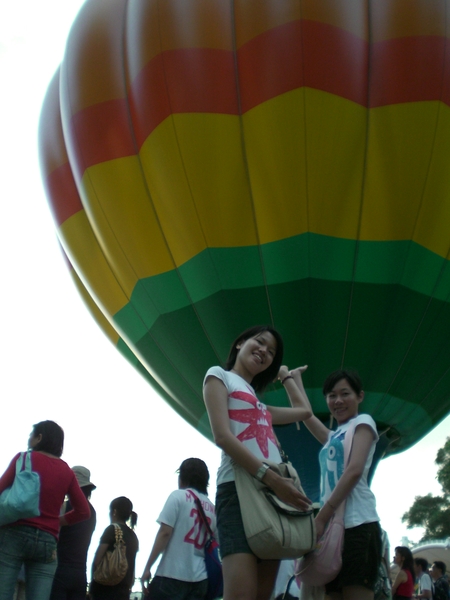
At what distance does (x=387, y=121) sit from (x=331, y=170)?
487mm

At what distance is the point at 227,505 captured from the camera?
2.01 meters

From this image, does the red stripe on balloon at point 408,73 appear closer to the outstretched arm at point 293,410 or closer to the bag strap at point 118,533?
the outstretched arm at point 293,410

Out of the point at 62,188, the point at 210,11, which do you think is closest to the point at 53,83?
the point at 62,188

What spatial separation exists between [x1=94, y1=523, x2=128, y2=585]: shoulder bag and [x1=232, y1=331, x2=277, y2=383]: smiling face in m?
1.52

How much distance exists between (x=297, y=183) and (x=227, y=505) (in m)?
3.01

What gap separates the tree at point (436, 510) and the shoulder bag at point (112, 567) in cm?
2702

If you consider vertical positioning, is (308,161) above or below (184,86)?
below

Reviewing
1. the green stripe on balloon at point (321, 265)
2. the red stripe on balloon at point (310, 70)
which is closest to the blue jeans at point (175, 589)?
the green stripe on balloon at point (321, 265)

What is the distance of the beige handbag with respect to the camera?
1895mm

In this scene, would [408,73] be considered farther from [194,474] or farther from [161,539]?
[161,539]

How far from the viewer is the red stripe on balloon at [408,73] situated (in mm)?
4598

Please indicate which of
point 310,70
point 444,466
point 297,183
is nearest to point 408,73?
point 310,70

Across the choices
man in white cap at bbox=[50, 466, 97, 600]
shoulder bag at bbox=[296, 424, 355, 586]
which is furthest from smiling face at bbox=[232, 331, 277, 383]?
man in white cap at bbox=[50, 466, 97, 600]

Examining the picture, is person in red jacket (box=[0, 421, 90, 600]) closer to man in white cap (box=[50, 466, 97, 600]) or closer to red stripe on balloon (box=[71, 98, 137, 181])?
Answer: man in white cap (box=[50, 466, 97, 600])
